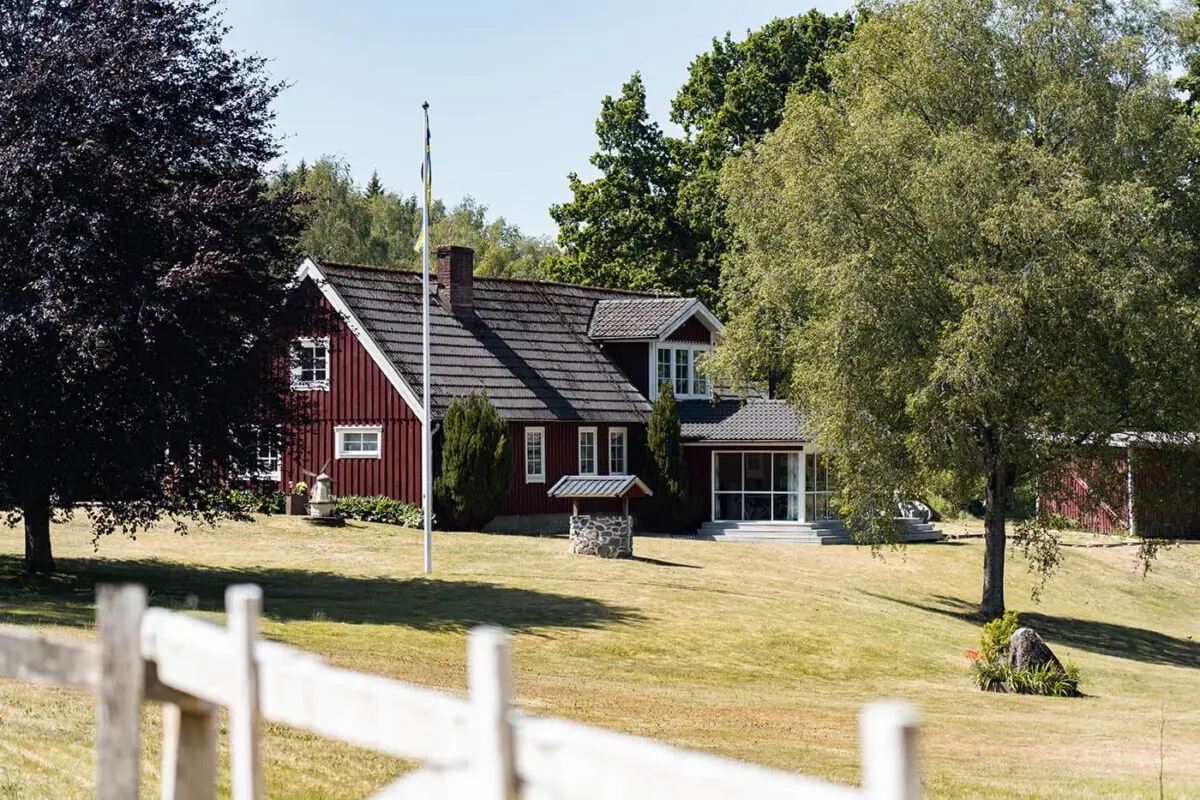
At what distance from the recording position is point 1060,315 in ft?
104

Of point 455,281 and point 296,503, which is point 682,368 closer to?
point 455,281

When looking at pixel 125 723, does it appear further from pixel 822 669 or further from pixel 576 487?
pixel 576 487

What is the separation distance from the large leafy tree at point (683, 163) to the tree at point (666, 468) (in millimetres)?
16911

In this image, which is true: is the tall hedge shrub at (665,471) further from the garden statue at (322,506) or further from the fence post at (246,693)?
the fence post at (246,693)

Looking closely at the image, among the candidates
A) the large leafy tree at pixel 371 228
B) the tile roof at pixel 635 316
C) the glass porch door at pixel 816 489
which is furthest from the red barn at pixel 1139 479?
the large leafy tree at pixel 371 228

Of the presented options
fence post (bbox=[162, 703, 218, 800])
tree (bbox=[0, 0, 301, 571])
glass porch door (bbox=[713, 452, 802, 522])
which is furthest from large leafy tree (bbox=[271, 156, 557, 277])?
fence post (bbox=[162, 703, 218, 800])

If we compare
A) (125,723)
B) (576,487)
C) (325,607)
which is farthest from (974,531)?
(125,723)

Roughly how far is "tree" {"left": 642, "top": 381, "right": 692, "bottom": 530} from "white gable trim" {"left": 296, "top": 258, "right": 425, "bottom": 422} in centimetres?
739

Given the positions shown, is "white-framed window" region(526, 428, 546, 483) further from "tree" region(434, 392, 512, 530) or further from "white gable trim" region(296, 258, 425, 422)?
"white gable trim" region(296, 258, 425, 422)

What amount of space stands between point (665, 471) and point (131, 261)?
918 inches

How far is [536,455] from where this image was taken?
4466 cm

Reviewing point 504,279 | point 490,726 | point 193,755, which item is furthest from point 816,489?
point 490,726

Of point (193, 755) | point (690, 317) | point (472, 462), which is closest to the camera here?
point (193, 755)

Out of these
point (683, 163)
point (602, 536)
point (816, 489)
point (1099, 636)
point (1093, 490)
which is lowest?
point (1099, 636)
